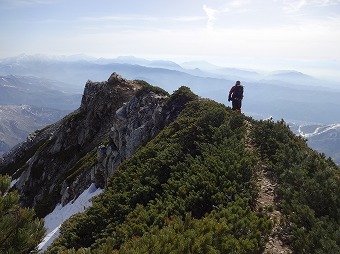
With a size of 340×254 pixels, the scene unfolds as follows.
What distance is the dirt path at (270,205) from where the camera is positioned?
955 cm

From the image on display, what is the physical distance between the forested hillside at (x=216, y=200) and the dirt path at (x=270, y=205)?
0.23ft

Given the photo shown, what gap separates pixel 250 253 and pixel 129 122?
27.6 metres

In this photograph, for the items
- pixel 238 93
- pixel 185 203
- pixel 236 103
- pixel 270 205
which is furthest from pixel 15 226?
pixel 238 93

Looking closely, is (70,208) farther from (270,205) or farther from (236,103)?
(270,205)

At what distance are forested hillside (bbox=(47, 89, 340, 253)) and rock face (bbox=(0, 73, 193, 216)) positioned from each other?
10827mm

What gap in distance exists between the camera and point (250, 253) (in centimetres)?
886

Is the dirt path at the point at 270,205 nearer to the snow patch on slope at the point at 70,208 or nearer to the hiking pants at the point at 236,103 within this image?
the hiking pants at the point at 236,103

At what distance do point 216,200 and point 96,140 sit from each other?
37410mm

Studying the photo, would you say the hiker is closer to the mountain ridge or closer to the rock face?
the mountain ridge

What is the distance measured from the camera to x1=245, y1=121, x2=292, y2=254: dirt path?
955 cm

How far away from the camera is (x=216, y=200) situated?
11.6m

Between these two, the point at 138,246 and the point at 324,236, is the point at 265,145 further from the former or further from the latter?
the point at 138,246

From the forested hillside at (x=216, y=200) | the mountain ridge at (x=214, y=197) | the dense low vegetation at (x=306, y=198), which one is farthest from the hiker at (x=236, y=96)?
the dense low vegetation at (x=306, y=198)

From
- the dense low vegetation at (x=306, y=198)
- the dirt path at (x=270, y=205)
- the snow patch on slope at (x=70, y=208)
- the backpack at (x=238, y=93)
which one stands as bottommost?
the snow patch on slope at (x=70, y=208)
